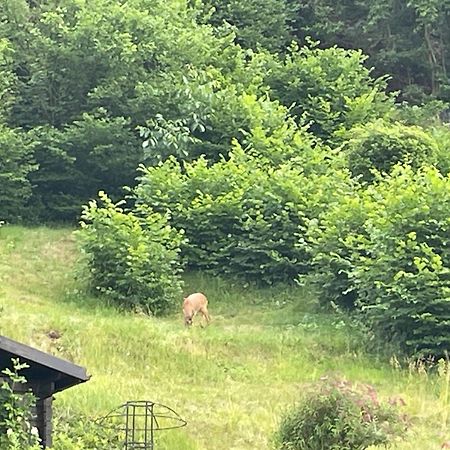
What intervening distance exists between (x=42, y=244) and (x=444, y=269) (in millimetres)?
9086

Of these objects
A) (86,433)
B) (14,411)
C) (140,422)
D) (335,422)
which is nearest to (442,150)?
(140,422)

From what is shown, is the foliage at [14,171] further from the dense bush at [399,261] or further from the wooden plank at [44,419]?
the wooden plank at [44,419]

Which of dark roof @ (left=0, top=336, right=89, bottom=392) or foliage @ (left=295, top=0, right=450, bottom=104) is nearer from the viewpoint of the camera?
dark roof @ (left=0, top=336, right=89, bottom=392)

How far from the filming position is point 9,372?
23.5 feet

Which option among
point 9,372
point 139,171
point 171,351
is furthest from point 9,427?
point 139,171

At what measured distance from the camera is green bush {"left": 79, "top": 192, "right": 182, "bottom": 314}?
53.4 feet

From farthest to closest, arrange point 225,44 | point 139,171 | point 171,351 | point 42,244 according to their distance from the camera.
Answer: point 225,44 → point 139,171 → point 42,244 → point 171,351

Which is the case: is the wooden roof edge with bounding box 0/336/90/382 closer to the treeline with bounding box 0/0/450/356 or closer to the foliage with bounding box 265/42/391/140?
the treeline with bounding box 0/0/450/356

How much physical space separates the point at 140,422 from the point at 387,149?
9.98 meters

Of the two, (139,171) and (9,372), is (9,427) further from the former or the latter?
(139,171)

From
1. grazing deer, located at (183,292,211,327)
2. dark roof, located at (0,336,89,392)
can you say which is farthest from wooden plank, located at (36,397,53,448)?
grazing deer, located at (183,292,211,327)

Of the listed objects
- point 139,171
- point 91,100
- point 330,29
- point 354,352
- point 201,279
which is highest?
point 330,29

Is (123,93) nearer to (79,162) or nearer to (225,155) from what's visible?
(79,162)

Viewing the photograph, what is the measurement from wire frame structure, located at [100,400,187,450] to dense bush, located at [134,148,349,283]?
23.7 ft
